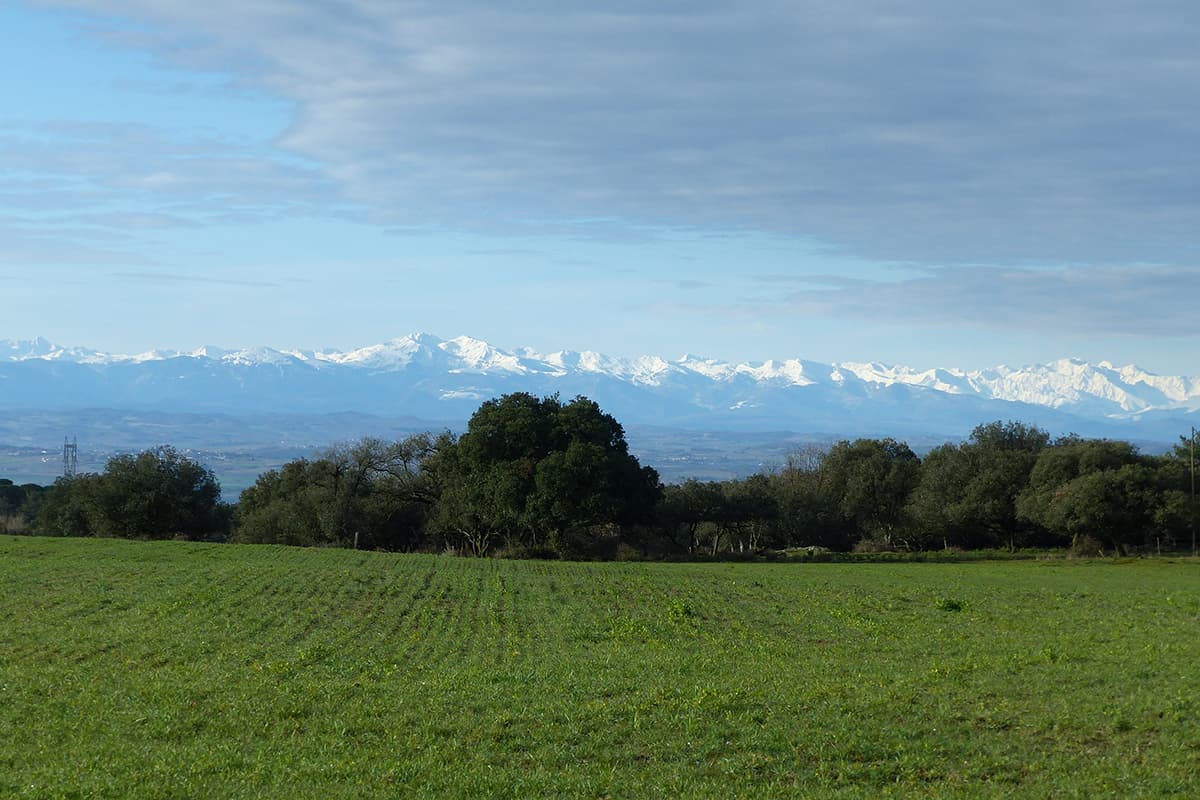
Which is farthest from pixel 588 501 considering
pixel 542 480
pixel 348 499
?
pixel 348 499

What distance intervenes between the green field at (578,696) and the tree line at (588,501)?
32.9 meters

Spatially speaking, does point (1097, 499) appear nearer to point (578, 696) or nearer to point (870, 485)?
point (870, 485)

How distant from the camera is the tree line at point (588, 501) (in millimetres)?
67062

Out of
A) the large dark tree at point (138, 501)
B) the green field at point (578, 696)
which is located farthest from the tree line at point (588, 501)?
the green field at point (578, 696)

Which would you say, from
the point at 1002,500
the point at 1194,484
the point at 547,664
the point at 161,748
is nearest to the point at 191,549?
the point at 547,664

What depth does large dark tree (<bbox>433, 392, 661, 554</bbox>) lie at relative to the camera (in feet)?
210

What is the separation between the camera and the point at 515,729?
14516 millimetres

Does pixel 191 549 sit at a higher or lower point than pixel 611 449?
lower

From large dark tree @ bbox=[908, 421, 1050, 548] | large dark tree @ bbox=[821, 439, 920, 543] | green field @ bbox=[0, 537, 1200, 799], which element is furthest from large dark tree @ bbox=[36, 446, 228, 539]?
large dark tree @ bbox=[908, 421, 1050, 548]

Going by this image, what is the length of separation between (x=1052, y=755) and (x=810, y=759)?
9.55ft

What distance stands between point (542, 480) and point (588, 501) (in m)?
3.10

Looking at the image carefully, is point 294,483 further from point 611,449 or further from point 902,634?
point 902,634

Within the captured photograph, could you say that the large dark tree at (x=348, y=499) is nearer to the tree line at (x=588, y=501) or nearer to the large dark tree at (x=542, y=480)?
the tree line at (x=588, y=501)

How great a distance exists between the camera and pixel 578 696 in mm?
16719
